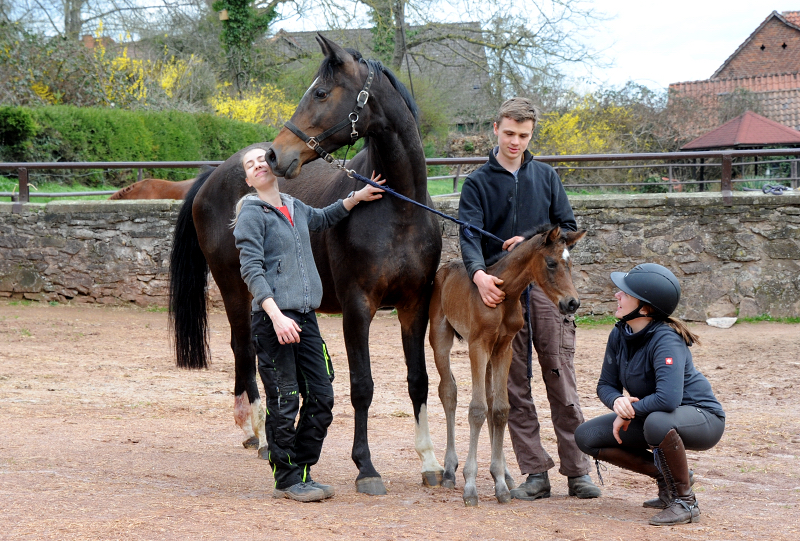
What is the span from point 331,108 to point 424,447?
73.7 inches

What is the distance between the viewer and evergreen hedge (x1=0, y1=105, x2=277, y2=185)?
1480 centimetres

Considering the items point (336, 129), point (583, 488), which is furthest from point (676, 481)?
point (336, 129)

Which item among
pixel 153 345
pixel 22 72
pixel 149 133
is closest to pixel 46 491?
pixel 153 345

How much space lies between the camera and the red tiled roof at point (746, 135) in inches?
850

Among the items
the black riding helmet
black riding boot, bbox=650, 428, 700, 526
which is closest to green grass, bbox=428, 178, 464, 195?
the black riding helmet

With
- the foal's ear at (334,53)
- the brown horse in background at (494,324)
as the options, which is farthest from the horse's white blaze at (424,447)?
the foal's ear at (334,53)

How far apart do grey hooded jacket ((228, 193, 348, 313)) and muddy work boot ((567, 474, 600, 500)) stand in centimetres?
159

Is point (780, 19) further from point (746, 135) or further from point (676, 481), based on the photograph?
point (676, 481)

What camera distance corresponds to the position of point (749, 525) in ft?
10.4

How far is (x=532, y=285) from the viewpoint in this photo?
3.92 m

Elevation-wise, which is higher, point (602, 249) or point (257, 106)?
point (257, 106)

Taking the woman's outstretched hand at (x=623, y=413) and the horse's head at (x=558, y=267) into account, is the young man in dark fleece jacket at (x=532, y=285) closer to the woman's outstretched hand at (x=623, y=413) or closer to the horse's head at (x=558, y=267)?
the horse's head at (x=558, y=267)

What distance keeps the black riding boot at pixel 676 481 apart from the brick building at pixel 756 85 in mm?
21195

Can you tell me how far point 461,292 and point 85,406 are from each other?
3.65m
